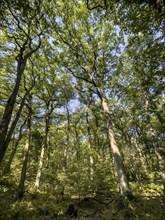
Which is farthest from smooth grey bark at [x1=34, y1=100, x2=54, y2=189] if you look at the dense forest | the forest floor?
the forest floor

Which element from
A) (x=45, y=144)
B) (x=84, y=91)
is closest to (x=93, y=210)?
(x=45, y=144)

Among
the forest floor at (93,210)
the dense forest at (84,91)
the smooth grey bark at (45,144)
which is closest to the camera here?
the forest floor at (93,210)

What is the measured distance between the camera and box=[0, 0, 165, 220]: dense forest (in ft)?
16.2

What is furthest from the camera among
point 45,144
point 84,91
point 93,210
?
point 45,144

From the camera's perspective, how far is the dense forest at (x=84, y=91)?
4.95 m

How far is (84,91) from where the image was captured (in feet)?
33.5

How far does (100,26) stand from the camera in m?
9.16

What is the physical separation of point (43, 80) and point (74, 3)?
5996mm

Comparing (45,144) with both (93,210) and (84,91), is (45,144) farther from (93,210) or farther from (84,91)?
(93,210)

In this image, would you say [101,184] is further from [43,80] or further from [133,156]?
[43,80]

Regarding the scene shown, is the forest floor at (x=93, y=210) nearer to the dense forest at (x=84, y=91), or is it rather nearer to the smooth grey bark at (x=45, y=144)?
the dense forest at (x=84, y=91)

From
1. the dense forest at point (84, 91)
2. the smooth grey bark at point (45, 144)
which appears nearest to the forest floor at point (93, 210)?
the dense forest at point (84, 91)

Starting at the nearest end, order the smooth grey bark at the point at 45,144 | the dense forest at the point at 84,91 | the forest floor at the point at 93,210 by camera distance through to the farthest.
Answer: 1. the forest floor at the point at 93,210
2. the dense forest at the point at 84,91
3. the smooth grey bark at the point at 45,144

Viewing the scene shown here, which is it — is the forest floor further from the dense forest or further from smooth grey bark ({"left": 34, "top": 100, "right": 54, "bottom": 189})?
smooth grey bark ({"left": 34, "top": 100, "right": 54, "bottom": 189})
